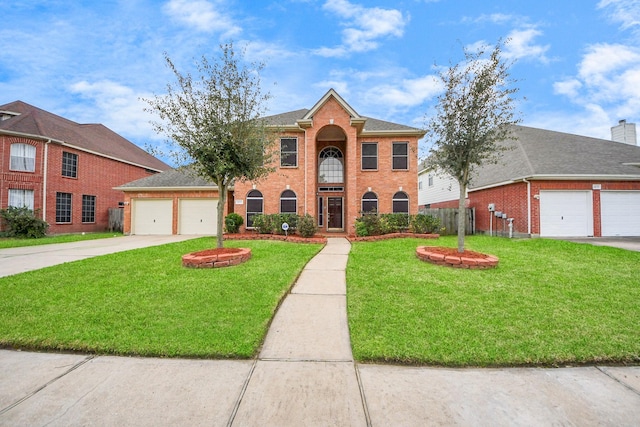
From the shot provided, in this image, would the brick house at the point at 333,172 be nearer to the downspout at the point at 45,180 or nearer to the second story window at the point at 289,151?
the second story window at the point at 289,151

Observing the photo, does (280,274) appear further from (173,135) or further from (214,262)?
(173,135)

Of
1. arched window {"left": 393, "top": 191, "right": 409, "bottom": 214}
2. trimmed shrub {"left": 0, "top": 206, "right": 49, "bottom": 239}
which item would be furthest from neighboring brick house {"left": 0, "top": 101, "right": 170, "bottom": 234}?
arched window {"left": 393, "top": 191, "right": 409, "bottom": 214}

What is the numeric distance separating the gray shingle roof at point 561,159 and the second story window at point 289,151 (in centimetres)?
912

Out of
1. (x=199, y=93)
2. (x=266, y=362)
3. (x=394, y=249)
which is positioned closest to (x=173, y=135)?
(x=199, y=93)

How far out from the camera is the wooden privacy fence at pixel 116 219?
1920 cm

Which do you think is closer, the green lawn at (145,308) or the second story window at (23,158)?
the green lawn at (145,308)

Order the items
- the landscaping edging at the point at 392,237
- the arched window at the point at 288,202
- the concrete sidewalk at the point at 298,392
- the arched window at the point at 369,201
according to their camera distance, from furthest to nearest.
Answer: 1. the arched window at the point at 369,201
2. the arched window at the point at 288,202
3. the landscaping edging at the point at 392,237
4. the concrete sidewalk at the point at 298,392

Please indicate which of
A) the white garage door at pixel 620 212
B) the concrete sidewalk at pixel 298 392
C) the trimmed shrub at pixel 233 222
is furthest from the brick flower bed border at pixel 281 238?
the white garage door at pixel 620 212

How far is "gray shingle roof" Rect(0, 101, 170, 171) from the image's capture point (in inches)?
639

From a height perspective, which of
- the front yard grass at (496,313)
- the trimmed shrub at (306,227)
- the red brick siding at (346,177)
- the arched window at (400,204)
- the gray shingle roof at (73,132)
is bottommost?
the front yard grass at (496,313)

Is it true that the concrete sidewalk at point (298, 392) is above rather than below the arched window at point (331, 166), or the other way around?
below

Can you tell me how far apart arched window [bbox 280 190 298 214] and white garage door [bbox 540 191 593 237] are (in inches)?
470

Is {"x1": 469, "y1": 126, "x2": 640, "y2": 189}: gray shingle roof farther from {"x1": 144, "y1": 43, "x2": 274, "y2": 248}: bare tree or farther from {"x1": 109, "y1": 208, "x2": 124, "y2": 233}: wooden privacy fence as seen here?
{"x1": 109, "y1": 208, "x2": 124, "y2": 233}: wooden privacy fence

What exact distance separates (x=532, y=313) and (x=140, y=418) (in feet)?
16.0
